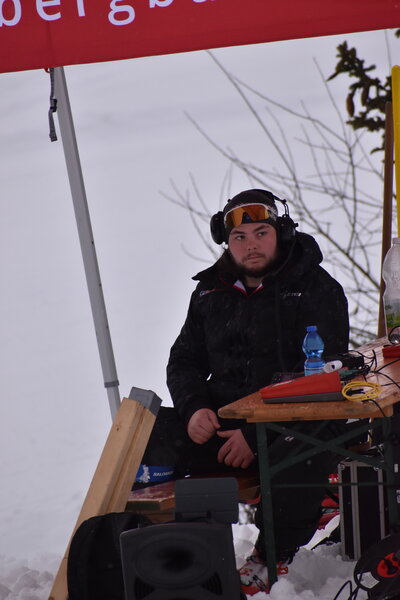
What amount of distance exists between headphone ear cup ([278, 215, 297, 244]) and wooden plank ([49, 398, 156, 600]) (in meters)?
0.89

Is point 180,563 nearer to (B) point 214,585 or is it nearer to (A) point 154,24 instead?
(B) point 214,585

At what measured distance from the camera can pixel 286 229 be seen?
3.48m

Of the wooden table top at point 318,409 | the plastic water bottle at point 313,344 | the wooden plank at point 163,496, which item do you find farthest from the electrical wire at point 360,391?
the wooden plank at point 163,496

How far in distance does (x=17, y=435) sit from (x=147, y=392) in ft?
11.3

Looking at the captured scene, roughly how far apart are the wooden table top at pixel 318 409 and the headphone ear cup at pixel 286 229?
79 centimetres

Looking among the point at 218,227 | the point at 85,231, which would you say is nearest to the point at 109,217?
the point at 85,231

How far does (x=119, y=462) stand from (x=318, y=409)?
853 mm

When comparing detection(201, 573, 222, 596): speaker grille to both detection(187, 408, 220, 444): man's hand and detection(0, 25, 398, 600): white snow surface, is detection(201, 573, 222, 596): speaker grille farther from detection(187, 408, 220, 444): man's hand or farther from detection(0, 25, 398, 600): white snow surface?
detection(0, 25, 398, 600): white snow surface

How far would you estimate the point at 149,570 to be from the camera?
228 cm

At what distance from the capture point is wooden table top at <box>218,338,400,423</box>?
8.32ft

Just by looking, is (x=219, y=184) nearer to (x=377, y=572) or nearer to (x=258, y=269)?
(x=258, y=269)

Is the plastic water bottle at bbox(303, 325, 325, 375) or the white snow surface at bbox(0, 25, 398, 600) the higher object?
the white snow surface at bbox(0, 25, 398, 600)

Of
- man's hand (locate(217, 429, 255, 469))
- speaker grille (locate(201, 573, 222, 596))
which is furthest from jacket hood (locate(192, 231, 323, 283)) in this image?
speaker grille (locate(201, 573, 222, 596))

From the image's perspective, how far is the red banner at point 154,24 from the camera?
3.10 metres
